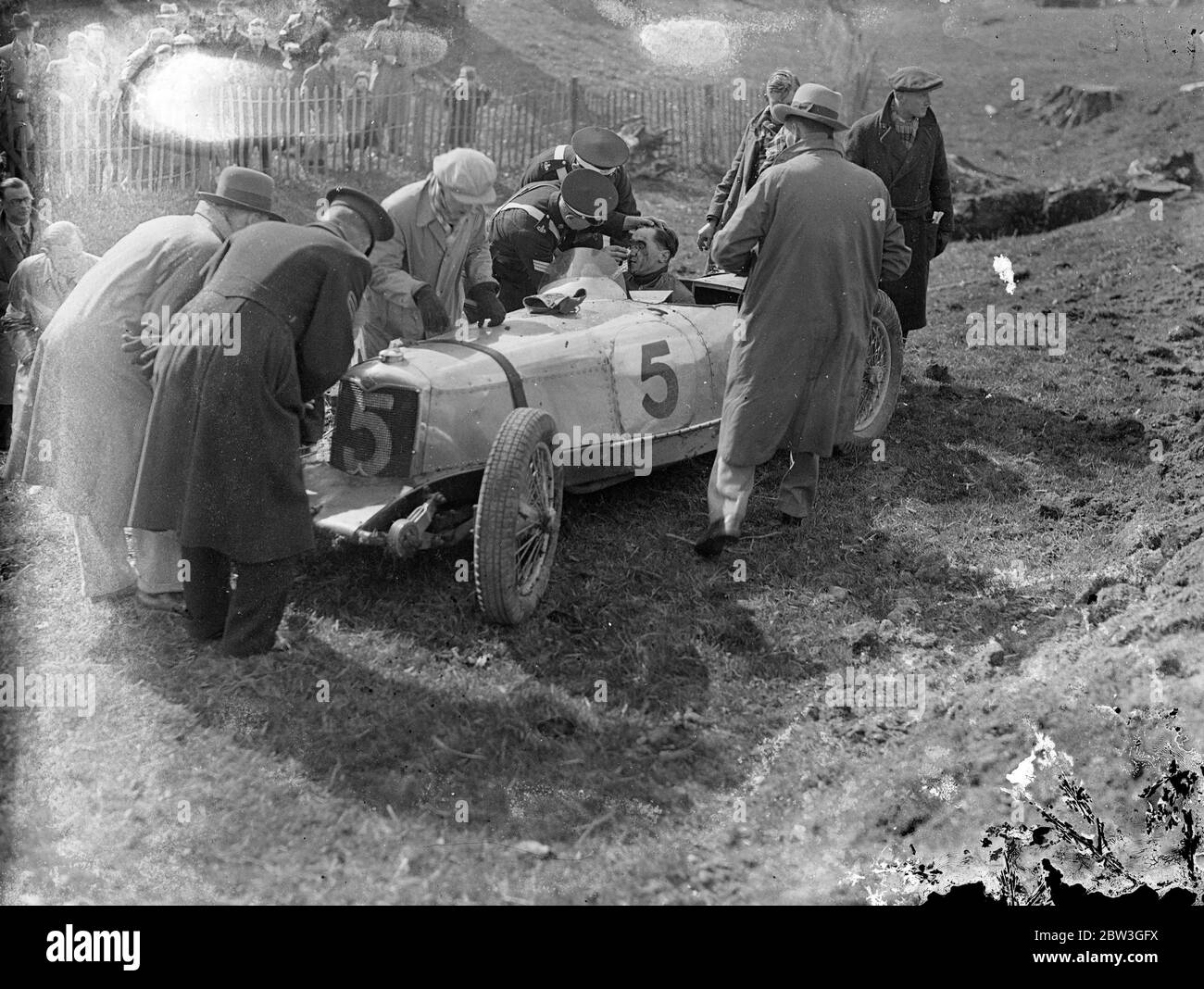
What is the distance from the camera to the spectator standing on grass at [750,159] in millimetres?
7750

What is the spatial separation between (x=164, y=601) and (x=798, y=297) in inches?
125

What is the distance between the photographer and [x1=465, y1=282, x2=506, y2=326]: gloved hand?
20.0ft

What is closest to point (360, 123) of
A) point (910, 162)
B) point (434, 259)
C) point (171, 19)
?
point (171, 19)

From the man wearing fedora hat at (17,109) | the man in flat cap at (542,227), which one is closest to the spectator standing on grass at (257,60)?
the man wearing fedora hat at (17,109)

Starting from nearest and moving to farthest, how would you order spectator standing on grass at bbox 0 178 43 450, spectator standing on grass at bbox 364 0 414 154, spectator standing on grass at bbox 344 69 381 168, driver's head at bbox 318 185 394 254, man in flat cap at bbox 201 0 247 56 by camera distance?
1. driver's head at bbox 318 185 394 254
2. spectator standing on grass at bbox 0 178 43 450
3. spectator standing on grass at bbox 344 69 381 168
4. spectator standing on grass at bbox 364 0 414 154
5. man in flat cap at bbox 201 0 247 56

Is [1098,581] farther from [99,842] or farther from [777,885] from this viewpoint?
[99,842]

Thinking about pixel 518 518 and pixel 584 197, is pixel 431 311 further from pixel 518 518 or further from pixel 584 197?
pixel 584 197

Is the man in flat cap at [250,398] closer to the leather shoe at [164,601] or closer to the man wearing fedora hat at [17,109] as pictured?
the leather shoe at [164,601]

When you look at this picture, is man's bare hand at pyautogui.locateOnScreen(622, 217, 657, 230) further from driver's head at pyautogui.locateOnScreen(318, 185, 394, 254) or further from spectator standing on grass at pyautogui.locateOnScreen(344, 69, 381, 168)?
spectator standing on grass at pyautogui.locateOnScreen(344, 69, 381, 168)

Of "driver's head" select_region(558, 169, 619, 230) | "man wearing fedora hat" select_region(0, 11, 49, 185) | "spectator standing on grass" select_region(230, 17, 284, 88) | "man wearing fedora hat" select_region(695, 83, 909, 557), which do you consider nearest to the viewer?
"man wearing fedora hat" select_region(695, 83, 909, 557)

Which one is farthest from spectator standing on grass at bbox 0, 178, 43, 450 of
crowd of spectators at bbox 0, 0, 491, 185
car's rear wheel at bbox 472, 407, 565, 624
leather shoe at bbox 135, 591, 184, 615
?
car's rear wheel at bbox 472, 407, 565, 624

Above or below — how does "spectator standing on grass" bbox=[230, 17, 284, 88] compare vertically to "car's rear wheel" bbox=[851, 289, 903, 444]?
above

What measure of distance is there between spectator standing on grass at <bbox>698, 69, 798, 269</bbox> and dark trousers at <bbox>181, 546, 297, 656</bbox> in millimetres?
3856

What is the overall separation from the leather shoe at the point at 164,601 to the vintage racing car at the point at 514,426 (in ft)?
2.49
